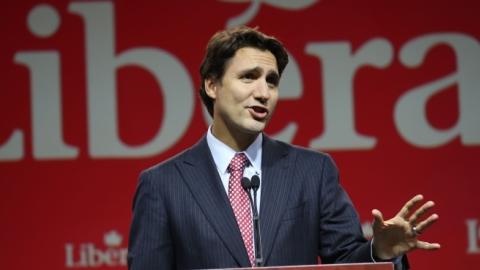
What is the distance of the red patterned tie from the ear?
0.23 meters

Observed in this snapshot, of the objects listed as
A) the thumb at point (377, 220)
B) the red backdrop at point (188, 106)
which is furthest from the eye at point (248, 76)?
the red backdrop at point (188, 106)

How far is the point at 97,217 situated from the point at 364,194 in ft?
4.06

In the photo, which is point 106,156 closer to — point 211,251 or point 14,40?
point 14,40

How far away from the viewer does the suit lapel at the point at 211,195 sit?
2336 millimetres

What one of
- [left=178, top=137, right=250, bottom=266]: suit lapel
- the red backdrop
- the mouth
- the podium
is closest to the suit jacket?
[left=178, top=137, right=250, bottom=266]: suit lapel

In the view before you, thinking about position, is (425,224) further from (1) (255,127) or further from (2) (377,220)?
(1) (255,127)

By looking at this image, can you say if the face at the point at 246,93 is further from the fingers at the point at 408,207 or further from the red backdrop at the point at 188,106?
the red backdrop at the point at 188,106

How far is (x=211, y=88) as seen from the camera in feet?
8.81

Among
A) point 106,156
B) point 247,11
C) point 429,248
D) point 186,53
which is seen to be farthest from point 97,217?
point 429,248

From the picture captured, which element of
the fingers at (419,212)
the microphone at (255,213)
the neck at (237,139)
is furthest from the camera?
the neck at (237,139)

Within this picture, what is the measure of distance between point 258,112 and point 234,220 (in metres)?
0.31

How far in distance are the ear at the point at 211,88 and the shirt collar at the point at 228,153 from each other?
0.16 metres

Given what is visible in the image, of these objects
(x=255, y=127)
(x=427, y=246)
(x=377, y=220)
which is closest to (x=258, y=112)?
(x=255, y=127)

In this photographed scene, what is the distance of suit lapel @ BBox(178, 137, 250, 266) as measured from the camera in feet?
7.66
